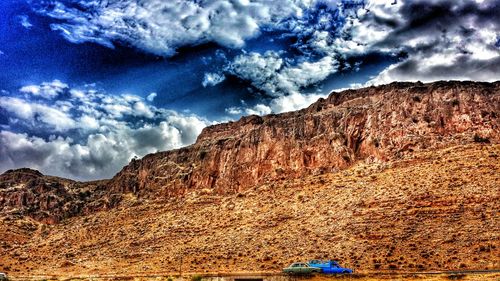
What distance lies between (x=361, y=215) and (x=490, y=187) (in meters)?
13.7

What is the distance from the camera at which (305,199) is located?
203 ft

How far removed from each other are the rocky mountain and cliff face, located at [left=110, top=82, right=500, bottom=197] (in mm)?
258

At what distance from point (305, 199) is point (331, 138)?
58.2 ft

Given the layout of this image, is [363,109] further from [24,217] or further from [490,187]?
[24,217]

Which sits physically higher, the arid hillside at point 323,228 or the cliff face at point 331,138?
the cliff face at point 331,138

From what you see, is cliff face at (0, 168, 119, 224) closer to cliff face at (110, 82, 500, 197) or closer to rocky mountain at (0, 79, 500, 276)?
rocky mountain at (0, 79, 500, 276)

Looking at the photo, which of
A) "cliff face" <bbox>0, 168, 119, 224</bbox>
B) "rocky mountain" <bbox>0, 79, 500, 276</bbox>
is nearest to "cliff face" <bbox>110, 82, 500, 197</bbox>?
"rocky mountain" <bbox>0, 79, 500, 276</bbox>

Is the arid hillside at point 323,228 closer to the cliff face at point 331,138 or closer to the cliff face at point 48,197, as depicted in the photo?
the cliff face at point 331,138

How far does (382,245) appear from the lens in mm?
44656

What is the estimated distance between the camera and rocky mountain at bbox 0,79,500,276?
45.8 meters

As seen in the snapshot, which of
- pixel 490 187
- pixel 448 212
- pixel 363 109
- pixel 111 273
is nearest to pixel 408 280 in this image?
pixel 448 212

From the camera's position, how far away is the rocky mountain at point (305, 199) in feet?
150

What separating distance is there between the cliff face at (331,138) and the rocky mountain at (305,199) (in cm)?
26

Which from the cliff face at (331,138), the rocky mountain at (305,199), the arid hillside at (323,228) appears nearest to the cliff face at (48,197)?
the rocky mountain at (305,199)
